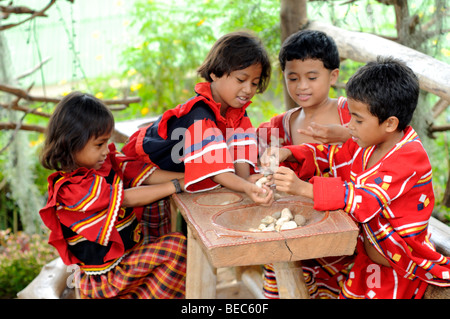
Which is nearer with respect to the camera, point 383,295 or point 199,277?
point 383,295

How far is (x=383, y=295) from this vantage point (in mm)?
2221

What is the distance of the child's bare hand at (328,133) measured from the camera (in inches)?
98.2

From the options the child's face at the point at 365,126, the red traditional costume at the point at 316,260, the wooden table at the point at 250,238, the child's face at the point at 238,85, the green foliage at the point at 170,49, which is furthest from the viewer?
the green foliage at the point at 170,49

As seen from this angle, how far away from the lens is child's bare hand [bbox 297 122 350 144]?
98.2 inches

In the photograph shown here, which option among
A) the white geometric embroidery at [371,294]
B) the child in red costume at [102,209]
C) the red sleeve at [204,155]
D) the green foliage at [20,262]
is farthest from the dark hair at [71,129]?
the green foliage at [20,262]

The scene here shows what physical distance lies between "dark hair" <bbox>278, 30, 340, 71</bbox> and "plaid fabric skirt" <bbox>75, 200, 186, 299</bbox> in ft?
3.64

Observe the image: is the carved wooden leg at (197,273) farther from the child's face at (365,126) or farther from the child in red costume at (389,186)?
the child's face at (365,126)

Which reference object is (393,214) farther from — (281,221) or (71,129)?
(71,129)

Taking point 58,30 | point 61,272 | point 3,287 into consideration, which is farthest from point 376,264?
point 58,30

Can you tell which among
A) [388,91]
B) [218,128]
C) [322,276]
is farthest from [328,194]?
A: [322,276]

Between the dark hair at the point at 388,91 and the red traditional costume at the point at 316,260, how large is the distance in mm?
469

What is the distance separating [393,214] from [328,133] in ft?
1.86
